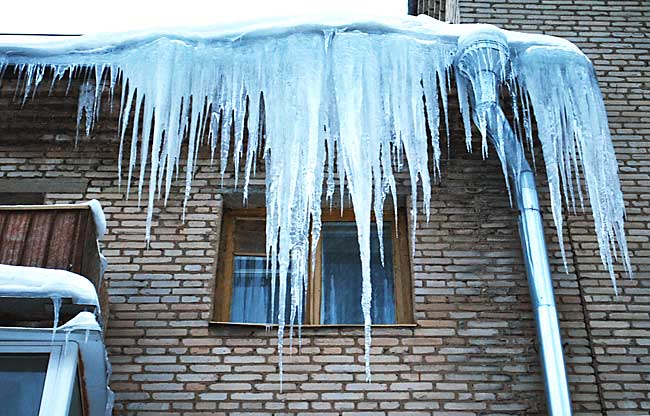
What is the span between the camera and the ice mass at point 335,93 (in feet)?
15.6

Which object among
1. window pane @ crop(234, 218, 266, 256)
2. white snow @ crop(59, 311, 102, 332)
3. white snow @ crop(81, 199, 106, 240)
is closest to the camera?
white snow @ crop(59, 311, 102, 332)

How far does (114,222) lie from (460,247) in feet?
7.32

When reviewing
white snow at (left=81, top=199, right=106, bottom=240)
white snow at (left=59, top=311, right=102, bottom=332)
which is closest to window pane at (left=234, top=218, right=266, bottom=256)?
white snow at (left=81, top=199, right=106, bottom=240)

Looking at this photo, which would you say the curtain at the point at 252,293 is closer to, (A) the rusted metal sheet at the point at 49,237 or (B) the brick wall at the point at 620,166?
(A) the rusted metal sheet at the point at 49,237

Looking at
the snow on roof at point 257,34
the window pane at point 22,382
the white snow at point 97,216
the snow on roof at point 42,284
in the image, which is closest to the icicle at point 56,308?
the snow on roof at point 42,284

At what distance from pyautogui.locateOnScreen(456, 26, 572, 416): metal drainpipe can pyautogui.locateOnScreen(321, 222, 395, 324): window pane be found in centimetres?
90


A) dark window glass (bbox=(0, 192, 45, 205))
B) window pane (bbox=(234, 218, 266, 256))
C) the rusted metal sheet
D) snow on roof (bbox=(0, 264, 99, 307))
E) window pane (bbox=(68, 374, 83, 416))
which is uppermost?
dark window glass (bbox=(0, 192, 45, 205))

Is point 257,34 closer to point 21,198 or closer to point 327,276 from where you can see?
point 327,276

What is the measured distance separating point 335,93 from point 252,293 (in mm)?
1377

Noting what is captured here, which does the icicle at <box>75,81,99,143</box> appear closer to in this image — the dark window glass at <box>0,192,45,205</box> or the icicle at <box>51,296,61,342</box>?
the dark window glass at <box>0,192,45,205</box>

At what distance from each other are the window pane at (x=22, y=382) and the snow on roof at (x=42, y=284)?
0.32m

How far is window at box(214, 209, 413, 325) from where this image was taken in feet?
16.0

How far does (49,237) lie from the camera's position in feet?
12.9

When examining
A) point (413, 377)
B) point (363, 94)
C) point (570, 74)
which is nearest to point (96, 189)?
point (363, 94)
